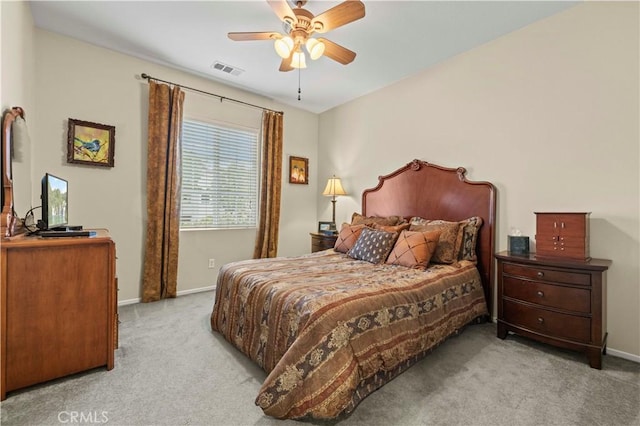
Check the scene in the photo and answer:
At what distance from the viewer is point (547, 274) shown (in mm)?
2162

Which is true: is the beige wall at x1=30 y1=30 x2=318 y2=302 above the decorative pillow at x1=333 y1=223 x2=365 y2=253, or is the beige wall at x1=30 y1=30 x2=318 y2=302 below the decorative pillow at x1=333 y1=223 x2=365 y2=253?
above

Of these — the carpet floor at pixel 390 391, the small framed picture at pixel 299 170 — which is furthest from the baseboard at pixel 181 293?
the small framed picture at pixel 299 170

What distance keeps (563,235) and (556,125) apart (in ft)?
3.21

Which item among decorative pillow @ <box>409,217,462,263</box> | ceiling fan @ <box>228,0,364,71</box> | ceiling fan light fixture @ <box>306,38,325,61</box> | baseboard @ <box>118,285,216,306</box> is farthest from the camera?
baseboard @ <box>118,285,216,306</box>

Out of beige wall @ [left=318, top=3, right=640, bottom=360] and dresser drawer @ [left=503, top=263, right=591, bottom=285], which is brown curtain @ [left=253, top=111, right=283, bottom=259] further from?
dresser drawer @ [left=503, top=263, right=591, bottom=285]

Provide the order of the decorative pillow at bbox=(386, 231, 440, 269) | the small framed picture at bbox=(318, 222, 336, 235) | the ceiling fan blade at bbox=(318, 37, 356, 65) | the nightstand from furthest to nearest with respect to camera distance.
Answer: the small framed picture at bbox=(318, 222, 336, 235) → the nightstand → the decorative pillow at bbox=(386, 231, 440, 269) → the ceiling fan blade at bbox=(318, 37, 356, 65)

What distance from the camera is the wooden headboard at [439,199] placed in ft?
9.40

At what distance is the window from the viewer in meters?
3.78

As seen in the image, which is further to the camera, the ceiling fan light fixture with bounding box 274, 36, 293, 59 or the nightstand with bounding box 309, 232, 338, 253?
the nightstand with bounding box 309, 232, 338, 253

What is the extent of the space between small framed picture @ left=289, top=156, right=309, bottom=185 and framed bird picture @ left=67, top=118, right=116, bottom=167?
2375 millimetres

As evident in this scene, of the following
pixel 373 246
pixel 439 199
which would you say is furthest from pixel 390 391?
pixel 439 199

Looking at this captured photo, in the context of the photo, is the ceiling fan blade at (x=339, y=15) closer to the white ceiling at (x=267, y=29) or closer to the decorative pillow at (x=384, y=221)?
the white ceiling at (x=267, y=29)

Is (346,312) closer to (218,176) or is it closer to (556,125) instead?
(556,125)

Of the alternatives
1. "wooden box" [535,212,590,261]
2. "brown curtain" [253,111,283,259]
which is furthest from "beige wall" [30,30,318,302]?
"wooden box" [535,212,590,261]
